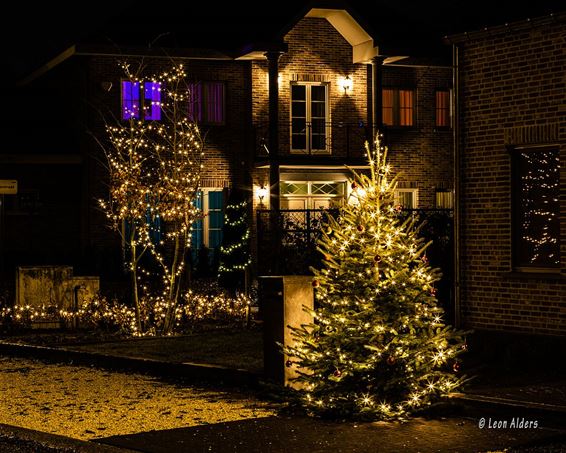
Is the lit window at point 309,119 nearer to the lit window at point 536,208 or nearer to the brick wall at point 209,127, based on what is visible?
the brick wall at point 209,127

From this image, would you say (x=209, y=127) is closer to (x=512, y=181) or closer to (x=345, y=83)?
(x=345, y=83)

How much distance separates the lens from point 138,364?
15.7 metres

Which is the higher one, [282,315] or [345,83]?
[345,83]

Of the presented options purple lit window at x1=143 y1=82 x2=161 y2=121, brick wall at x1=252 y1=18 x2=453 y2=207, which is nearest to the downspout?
purple lit window at x1=143 y1=82 x2=161 y2=121

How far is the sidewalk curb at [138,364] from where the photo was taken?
14141mm

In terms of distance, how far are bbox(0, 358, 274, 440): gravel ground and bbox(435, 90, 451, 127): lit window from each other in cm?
2230

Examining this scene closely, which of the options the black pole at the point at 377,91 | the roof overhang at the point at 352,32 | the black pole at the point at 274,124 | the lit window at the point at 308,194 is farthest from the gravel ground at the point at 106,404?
the roof overhang at the point at 352,32

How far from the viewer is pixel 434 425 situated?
11.0 meters

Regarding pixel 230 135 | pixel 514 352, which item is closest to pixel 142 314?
pixel 514 352

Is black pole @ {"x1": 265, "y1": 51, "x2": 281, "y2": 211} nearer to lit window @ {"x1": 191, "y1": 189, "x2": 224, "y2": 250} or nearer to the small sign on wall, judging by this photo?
lit window @ {"x1": 191, "y1": 189, "x2": 224, "y2": 250}

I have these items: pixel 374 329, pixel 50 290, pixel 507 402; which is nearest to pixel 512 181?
pixel 507 402

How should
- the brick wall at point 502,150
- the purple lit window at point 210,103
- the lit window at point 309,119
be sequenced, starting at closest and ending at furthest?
the brick wall at point 502,150 < the purple lit window at point 210,103 < the lit window at point 309,119

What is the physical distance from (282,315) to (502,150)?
4.61 m

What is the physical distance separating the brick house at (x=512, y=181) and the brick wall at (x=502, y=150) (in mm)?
13
